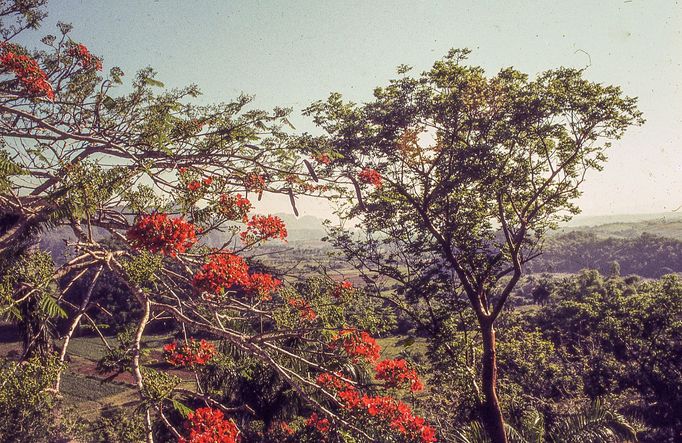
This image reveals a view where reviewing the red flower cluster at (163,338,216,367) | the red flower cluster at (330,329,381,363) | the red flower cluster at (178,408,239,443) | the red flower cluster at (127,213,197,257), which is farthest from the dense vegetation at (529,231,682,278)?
the red flower cluster at (127,213,197,257)

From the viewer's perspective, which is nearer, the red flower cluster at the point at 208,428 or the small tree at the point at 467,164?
the red flower cluster at the point at 208,428

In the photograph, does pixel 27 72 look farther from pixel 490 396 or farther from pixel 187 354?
pixel 490 396

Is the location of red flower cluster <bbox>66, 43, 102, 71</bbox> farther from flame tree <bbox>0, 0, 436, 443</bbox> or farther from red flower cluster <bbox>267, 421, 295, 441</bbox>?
red flower cluster <bbox>267, 421, 295, 441</bbox>

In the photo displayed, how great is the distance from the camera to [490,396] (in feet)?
31.9

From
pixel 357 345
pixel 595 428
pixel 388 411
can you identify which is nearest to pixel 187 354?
pixel 357 345

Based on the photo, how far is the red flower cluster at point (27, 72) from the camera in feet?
18.2

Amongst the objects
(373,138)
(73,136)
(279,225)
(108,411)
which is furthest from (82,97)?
(108,411)

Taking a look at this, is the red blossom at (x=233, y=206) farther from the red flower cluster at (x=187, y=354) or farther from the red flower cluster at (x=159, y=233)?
the red flower cluster at (x=187, y=354)

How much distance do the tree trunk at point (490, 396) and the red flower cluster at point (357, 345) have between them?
16.9ft

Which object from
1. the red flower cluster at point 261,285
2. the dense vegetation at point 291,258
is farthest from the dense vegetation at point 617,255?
the red flower cluster at point 261,285

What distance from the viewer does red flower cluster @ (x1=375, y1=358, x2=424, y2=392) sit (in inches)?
239

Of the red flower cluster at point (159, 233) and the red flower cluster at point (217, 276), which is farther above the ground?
the red flower cluster at point (159, 233)

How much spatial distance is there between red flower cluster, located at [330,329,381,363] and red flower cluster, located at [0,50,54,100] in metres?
6.23

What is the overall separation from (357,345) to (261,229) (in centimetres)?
248
